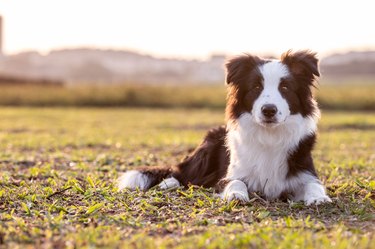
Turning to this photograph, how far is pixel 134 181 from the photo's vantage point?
723 cm

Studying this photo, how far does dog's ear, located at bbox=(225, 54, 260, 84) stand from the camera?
6.50 m

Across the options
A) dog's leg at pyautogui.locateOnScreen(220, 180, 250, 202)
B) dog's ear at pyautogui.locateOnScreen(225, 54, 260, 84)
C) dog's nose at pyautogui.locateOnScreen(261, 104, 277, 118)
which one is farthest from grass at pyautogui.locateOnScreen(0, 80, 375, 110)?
dog's nose at pyautogui.locateOnScreen(261, 104, 277, 118)

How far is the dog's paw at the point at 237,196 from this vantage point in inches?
238

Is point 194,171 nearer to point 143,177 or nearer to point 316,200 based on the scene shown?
point 143,177

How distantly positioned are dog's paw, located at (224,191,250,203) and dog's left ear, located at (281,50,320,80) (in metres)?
1.47

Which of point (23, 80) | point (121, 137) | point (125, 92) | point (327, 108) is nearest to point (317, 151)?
point (121, 137)

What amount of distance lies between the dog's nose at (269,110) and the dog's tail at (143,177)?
202 centimetres

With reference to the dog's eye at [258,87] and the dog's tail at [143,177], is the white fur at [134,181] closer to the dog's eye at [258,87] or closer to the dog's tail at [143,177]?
the dog's tail at [143,177]

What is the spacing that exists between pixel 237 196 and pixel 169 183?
4.80ft

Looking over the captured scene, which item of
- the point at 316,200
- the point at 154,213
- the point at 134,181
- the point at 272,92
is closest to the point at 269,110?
the point at 272,92

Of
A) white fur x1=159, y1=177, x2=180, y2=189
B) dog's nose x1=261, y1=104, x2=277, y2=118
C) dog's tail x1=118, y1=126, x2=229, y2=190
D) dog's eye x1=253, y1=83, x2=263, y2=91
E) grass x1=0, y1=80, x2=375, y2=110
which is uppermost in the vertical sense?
dog's eye x1=253, y1=83, x2=263, y2=91

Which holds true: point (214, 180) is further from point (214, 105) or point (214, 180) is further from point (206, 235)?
point (214, 105)

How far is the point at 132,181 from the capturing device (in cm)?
723

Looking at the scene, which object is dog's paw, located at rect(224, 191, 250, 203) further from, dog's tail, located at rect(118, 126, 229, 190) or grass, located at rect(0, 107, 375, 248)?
dog's tail, located at rect(118, 126, 229, 190)
